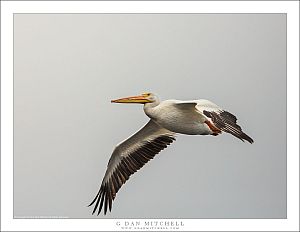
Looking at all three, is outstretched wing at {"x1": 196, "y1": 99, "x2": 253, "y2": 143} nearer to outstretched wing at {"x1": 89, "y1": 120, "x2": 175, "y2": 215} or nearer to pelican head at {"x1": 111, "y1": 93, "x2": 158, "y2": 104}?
pelican head at {"x1": 111, "y1": 93, "x2": 158, "y2": 104}

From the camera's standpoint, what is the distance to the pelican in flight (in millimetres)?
7133

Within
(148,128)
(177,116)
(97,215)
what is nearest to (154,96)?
(177,116)

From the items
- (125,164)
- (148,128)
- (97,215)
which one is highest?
(148,128)

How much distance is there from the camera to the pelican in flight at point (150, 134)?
281 inches

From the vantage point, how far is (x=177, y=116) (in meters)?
7.13

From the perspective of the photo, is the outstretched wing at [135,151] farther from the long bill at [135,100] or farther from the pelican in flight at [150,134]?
the long bill at [135,100]

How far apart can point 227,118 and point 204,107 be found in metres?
0.32

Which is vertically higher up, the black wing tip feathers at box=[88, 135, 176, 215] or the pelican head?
the pelican head

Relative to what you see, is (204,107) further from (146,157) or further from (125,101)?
(146,157)

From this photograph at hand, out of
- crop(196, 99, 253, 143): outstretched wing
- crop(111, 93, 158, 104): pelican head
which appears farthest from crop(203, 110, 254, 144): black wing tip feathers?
crop(111, 93, 158, 104): pelican head

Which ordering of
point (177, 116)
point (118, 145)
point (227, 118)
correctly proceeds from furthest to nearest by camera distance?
point (118, 145), point (177, 116), point (227, 118)

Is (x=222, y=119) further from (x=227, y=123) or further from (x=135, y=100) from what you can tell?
(x=135, y=100)

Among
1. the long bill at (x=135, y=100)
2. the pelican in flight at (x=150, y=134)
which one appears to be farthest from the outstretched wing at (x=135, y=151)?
the long bill at (x=135, y=100)

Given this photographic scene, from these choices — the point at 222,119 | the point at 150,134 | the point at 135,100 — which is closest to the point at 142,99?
the point at 135,100
